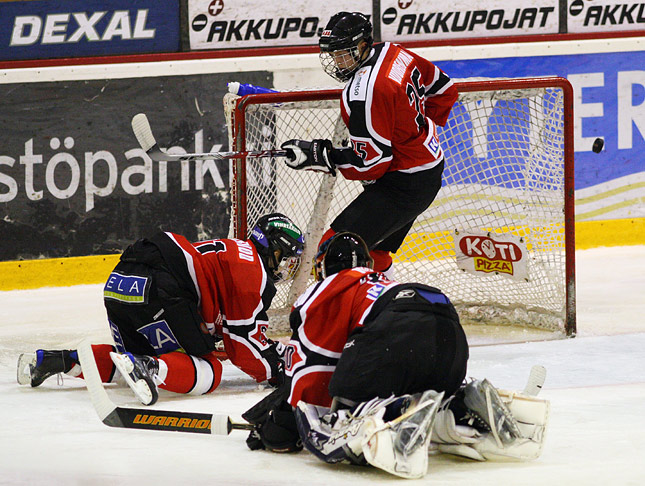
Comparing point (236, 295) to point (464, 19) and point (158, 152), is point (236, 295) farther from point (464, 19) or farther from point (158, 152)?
point (464, 19)

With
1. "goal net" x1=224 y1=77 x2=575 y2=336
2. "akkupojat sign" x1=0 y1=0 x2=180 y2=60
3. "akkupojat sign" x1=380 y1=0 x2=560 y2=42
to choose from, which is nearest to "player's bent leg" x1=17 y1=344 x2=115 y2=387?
"goal net" x1=224 y1=77 x2=575 y2=336

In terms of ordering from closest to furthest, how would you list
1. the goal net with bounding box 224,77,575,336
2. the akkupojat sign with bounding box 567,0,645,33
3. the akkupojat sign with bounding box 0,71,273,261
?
1. the goal net with bounding box 224,77,575,336
2. the akkupojat sign with bounding box 0,71,273,261
3. the akkupojat sign with bounding box 567,0,645,33

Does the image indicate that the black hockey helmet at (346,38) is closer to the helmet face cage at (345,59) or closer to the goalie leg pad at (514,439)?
the helmet face cage at (345,59)

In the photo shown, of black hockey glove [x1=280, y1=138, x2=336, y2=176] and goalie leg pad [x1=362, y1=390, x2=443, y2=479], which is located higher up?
black hockey glove [x1=280, y1=138, x2=336, y2=176]

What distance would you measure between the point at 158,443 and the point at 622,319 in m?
2.67

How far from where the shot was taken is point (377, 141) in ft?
12.9

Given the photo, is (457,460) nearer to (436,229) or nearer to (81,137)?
(436,229)

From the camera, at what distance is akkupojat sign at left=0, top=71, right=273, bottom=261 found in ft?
19.1

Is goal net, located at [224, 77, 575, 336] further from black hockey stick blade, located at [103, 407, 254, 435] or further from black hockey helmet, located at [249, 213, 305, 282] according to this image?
black hockey stick blade, located at [103, 407, 254, 435]

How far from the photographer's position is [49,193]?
586 cm

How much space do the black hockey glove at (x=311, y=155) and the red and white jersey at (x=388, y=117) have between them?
0.19 ft

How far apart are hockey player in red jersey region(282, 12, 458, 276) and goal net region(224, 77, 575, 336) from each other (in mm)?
539

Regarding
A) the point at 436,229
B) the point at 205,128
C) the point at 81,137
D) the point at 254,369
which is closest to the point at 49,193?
the point at 81,137

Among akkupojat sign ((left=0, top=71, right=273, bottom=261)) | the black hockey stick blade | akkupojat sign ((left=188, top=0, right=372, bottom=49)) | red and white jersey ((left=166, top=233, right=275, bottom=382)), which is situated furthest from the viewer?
akkupojat sign ((left=188, top=0, right=372, bottom=49))
